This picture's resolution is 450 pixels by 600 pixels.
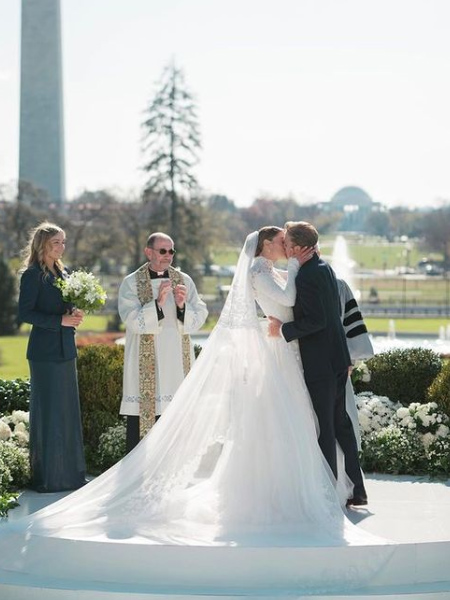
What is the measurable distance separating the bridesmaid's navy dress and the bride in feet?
4.26

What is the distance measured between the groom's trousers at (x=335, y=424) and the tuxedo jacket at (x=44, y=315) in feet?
7.47

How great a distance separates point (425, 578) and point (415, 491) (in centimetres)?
196

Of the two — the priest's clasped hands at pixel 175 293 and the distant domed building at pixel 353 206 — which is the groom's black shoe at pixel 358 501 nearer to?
the priest's clasped hands at pixel 175 293

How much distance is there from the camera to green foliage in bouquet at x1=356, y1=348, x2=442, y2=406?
1147 cm

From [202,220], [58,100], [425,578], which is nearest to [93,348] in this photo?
[425,578]

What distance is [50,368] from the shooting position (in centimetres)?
927

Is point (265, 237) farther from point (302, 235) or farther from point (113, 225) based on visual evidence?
point (113, 225)

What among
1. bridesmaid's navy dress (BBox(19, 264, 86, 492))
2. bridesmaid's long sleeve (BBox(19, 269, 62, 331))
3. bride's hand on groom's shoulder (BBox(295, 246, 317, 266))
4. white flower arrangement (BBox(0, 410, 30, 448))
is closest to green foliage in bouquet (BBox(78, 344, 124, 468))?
white flower arrangement (BBox(0, 410, 30, 448))

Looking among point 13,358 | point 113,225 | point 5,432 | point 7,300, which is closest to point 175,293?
point 5,432

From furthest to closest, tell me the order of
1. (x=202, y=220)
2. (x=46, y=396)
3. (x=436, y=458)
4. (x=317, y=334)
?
(x=202, y=220), (x=436, y=458), (x=46, y=396), (x=317, y=334)

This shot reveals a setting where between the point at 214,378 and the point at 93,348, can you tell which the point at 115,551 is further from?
the point at 93,348

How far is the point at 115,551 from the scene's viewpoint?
7.20 meters

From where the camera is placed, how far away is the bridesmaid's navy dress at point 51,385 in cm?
923

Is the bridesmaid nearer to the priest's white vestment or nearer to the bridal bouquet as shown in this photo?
the bridal bouquet
